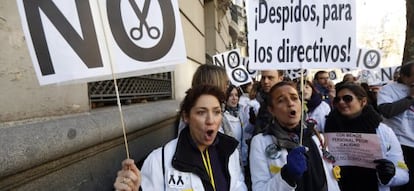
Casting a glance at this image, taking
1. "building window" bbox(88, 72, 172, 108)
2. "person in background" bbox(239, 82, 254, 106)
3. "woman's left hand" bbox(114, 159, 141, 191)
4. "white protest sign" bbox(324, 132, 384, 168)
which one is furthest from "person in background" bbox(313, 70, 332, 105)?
"woman's left hand" bbox(114, 159, 141, 191)

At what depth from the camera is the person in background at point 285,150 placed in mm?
2148

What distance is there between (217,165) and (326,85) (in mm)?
4578

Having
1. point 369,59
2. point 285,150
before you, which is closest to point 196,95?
point 285,150

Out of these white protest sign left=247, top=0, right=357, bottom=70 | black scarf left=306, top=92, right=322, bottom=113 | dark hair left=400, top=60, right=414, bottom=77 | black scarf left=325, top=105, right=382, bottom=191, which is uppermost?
white protest sign left=247, top=0, right=357, bottom=70

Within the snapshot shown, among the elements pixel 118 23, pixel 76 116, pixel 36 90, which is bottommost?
pixel 76 116

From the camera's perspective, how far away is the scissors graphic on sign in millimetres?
1772

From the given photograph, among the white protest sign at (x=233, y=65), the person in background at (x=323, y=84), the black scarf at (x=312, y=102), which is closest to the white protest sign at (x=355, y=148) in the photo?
the black scarf at (x=312, y=102)

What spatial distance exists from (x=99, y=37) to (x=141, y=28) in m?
0.26

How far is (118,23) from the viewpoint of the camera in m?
1.69

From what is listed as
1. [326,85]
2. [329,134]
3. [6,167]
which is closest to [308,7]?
[329,134]

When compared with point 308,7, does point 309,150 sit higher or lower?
lower

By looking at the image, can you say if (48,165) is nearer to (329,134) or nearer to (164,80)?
(329,134)

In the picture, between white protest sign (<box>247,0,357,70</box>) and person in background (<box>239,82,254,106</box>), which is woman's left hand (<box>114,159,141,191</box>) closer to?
white protest sign (<box>247,0,357,70</box>)

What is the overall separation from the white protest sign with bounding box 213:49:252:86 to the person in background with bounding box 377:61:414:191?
2269mm
